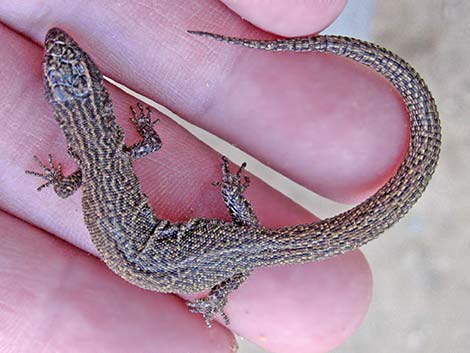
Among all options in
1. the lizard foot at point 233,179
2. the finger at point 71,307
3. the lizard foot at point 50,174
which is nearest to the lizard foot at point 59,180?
the lizard foot at point 50,174

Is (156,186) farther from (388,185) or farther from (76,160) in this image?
(388,185)

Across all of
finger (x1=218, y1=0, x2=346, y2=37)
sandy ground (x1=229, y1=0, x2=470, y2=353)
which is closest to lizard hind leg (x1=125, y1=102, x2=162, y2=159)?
finger (x1=218, y1=0, x2=346, y2=37)

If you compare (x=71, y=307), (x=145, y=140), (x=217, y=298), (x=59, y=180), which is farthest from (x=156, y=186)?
(x=71, y=307)

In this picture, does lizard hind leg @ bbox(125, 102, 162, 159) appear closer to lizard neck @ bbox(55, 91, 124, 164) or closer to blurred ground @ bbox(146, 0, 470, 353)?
Answer: lizard neck @ bbox(55, 91, 124, 164)

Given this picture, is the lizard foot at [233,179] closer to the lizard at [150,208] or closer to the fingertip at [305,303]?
the lizard at [150,208]

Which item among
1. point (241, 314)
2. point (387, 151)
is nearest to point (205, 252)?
point (241, 314)
